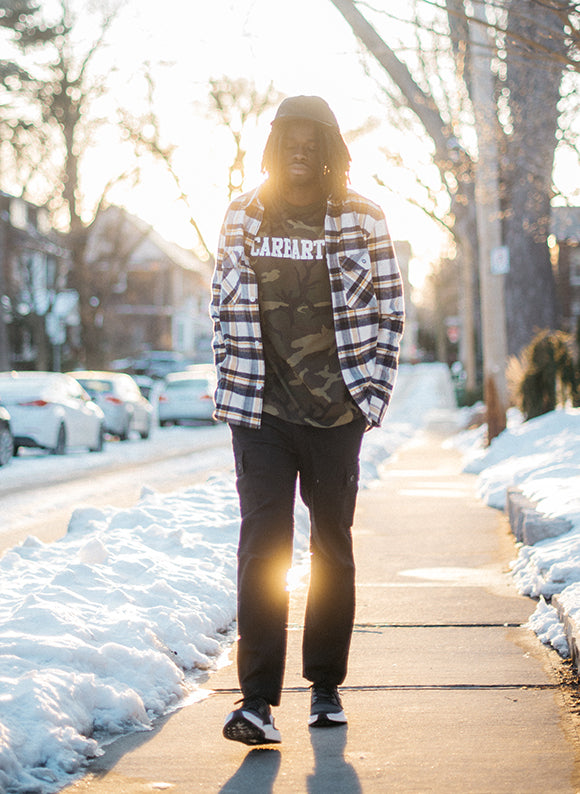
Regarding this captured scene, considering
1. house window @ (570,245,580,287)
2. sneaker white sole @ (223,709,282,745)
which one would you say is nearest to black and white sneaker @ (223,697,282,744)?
sneaker white sole @ (223,709,282,745)

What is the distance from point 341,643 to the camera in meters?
3.88

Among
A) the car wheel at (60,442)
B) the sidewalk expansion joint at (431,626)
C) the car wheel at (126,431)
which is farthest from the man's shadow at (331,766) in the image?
the car wheel at (126,431)

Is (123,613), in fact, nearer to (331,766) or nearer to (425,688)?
(425,688)

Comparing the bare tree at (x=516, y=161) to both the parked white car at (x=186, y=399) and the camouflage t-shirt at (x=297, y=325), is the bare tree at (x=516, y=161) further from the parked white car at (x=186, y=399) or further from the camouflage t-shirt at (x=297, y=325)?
the camouflage t-shirt at (x=297, y=325)

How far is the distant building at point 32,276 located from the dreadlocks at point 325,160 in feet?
103

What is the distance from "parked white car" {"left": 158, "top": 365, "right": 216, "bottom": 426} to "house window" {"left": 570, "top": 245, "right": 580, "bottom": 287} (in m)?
36.8

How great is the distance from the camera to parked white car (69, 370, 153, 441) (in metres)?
24.6

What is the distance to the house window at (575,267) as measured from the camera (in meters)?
64.2

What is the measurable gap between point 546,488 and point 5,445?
33.7 ft

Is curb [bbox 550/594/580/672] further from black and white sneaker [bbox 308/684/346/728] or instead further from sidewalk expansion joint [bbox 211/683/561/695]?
black and white sneaker [bbox 308/684/346/728]

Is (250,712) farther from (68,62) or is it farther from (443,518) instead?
(68,62)

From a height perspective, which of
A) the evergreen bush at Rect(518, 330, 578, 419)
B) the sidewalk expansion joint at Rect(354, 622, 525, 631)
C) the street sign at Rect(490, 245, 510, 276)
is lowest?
the sidewalk expansion joint at Rect(354, 622, 525, 631)

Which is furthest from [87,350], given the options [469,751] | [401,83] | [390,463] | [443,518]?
[469,751]

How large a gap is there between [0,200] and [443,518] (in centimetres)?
3843
